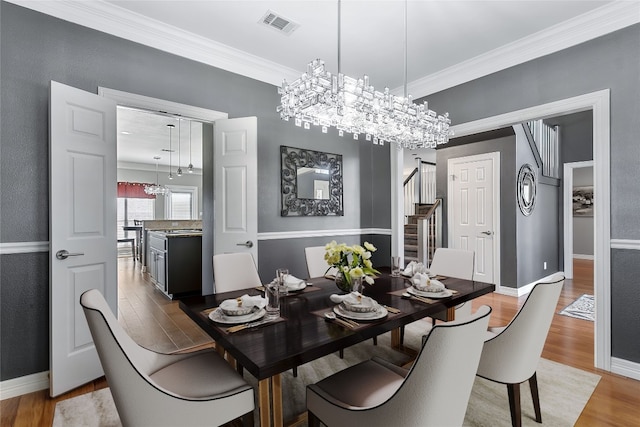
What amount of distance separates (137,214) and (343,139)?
26.7ft

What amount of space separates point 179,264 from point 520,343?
164 inches

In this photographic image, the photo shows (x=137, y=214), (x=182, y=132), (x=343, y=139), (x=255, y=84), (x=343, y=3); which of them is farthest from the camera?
(x=137, y=214)

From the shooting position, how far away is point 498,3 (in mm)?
2410

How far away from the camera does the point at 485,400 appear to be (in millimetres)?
2045

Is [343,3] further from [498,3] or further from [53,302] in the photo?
[53,302]

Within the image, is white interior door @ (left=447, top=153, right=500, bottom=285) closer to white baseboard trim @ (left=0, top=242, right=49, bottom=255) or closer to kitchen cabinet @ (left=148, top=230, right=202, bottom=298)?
kitchen cabinet @ (left=148, top=230, right=202, bottom=298)

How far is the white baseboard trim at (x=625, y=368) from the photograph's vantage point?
2350mm

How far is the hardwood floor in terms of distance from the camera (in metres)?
1.92

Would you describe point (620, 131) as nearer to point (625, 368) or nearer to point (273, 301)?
point (625, 368)

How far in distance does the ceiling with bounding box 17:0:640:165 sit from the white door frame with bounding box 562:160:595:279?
4146 mm

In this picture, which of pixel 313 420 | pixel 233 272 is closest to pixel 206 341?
pixel 233 272

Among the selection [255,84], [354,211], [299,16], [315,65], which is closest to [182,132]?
[255,84]

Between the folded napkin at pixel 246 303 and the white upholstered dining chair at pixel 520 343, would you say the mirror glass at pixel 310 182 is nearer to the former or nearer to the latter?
the folded napkin at pixel 246 303

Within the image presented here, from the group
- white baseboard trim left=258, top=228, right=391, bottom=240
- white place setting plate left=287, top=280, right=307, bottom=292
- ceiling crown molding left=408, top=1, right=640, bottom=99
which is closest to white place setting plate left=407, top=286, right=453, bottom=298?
white place setting plate left=287, top=280, right=307, bottom=292
